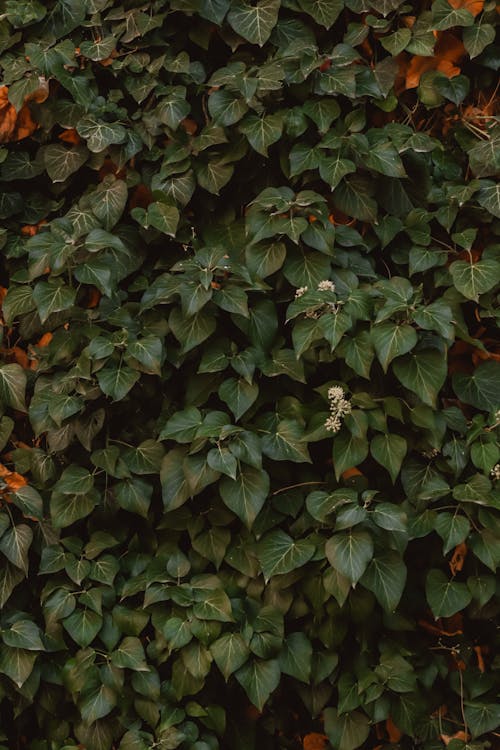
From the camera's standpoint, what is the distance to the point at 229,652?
258 cm

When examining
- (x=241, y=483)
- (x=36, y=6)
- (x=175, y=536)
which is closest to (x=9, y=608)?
(x=175, y=536)

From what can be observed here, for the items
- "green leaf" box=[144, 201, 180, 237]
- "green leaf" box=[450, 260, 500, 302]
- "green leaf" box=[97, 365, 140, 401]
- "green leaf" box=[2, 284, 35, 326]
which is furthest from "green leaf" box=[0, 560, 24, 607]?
"green leaf" box=[450, 260, 500, 302]

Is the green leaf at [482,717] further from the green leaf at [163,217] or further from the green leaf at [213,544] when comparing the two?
the green leaf at [163,217]

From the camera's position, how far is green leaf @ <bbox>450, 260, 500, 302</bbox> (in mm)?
2598

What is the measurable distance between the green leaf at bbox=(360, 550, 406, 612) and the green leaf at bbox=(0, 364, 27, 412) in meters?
1.09

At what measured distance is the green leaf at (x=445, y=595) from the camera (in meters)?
2.59

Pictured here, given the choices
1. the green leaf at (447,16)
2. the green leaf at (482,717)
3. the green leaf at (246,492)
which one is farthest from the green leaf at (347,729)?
the green leaf at (447,16)

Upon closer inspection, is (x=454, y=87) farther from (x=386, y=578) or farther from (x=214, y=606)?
(x=214, y=606)

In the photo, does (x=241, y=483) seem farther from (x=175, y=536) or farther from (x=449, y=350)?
(x=449, y=350)

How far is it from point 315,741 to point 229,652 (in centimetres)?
53

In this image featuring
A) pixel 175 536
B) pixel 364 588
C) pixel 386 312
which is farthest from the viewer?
pixel 175 536

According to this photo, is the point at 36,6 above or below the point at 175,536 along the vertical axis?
above

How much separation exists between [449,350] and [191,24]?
122 cm

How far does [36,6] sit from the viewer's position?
9.50ft
